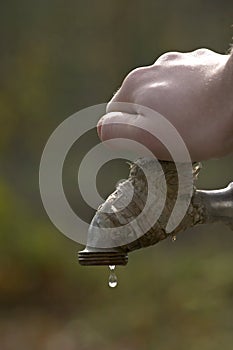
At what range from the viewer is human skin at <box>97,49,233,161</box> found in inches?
38.3

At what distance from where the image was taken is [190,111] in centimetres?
97

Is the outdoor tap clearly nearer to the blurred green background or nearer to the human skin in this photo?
the human skin

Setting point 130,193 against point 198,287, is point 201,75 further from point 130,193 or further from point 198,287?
point 198,287

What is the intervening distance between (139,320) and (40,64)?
1524 mm

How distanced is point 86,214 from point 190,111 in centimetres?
406

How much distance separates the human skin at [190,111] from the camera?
38.3 inches

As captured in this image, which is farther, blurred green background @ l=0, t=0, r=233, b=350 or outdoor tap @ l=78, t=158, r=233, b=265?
blurred green background @ l=0, t=0, r=233, b=350

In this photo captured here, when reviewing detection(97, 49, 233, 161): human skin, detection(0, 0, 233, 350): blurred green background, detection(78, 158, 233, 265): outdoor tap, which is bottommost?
detection(0, 0, 233, 350): blurred green background

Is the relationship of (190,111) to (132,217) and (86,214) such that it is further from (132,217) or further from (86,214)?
(86,214)

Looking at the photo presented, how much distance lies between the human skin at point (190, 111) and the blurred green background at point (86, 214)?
3.21 metres

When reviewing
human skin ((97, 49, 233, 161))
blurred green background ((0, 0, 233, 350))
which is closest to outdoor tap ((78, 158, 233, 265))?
human skin ((97, 49, 233, 161))

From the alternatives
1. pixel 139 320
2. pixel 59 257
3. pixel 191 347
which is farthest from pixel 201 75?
pixel 59 257

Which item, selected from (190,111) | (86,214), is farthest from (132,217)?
(86,214)

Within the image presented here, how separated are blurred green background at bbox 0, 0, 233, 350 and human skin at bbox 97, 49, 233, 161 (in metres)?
3.21
